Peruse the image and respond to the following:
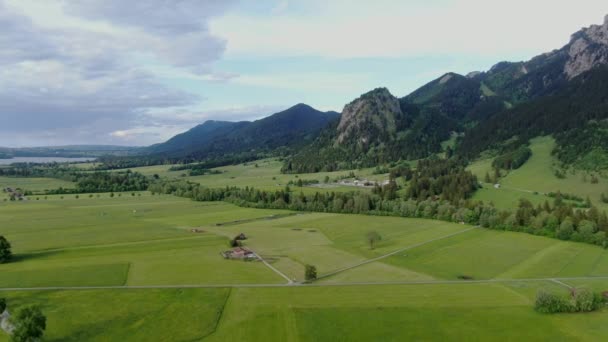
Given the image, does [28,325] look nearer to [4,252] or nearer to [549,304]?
[4,252]

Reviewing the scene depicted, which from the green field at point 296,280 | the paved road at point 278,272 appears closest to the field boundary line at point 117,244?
the green field at point 296,280

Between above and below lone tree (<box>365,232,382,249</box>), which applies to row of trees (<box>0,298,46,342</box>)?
above

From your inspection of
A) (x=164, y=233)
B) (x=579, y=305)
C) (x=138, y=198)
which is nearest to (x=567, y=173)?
(x=579, y=305)

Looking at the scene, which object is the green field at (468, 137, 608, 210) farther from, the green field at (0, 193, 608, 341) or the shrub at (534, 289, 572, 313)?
the shrub at (534, 289, 572, 313)

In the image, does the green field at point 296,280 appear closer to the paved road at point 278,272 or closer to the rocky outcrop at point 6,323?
the paved road at point 278,272

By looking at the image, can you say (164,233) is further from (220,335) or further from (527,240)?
(527,240)

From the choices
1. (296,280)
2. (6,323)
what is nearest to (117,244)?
(6,323)

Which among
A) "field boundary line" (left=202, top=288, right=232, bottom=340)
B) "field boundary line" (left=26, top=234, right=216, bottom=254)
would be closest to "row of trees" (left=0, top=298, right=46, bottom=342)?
"field boundary line" (left=202, top=288, right=232, bottom=340)
